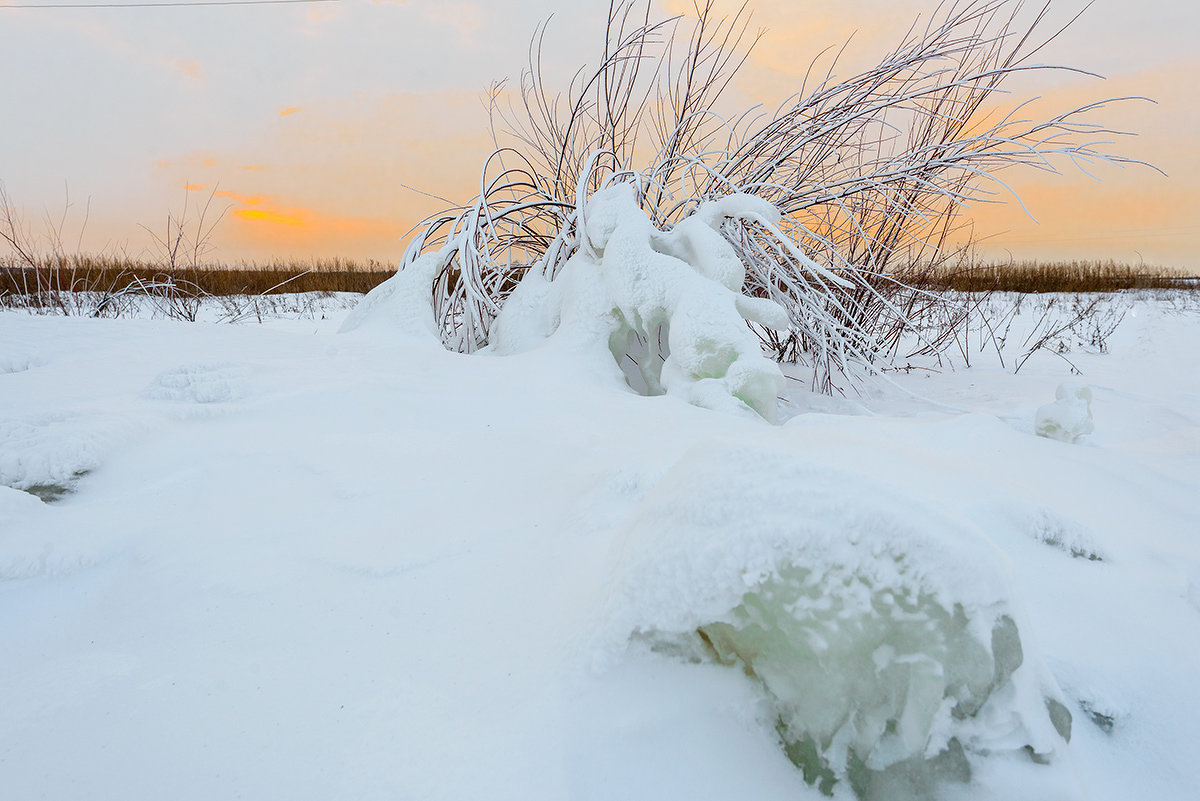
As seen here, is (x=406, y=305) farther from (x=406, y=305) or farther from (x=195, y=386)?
(x=195, y=386)

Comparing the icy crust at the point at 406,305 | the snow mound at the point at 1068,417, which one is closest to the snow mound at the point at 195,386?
the icy crust at the point at 406,305

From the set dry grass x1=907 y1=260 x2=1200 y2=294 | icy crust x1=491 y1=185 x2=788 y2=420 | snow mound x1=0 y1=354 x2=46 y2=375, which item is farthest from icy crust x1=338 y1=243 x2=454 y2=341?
dry grass x1=907 y1=260 x2=1200 y2=294

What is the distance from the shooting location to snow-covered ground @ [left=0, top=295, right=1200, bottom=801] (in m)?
0.66

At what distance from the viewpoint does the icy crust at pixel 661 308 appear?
77.4 inches

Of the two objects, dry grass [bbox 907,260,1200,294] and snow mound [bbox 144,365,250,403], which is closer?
snow mound [bbox 144,365,250,403]

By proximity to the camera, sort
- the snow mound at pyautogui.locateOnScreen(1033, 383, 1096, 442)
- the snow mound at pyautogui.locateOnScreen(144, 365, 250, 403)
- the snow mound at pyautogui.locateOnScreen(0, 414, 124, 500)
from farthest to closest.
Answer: the snow mound at pyautogui.locateOnScreen(1033, 383, 1096, 442) → the snow mound at pyautogui.locateOnScreen(144, 365, 250, 403) → the snow mound at pyautogui.locateOnScreen(0, 414, 124, 500)

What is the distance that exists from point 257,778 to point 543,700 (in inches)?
12.1

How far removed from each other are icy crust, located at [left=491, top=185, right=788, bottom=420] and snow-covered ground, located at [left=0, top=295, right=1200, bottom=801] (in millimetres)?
623

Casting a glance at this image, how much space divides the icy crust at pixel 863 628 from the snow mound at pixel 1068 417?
61.6 inches

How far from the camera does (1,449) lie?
1.17 meters

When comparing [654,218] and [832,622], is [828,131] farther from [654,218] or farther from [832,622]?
[832,622]

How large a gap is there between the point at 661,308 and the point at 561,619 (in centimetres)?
149

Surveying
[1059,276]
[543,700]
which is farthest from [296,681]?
[1059,276]

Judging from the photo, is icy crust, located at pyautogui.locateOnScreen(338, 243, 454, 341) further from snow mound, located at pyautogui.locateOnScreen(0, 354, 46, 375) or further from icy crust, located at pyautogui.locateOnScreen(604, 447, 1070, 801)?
icy crust, located at pyautogui.locateOnScreen(604, 447, 1070, 801)
